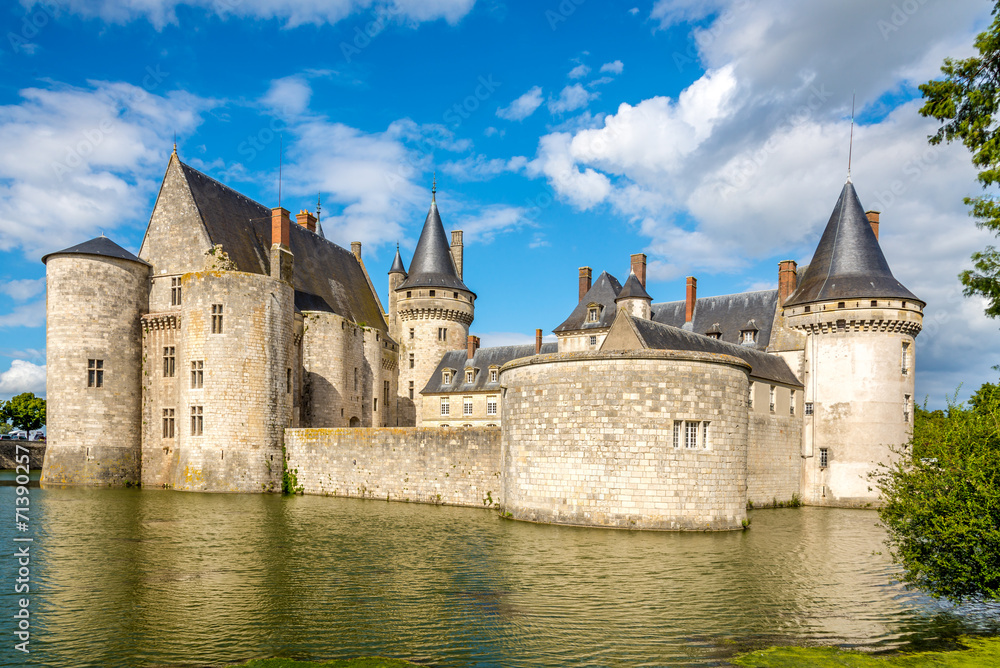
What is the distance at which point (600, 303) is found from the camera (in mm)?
39062

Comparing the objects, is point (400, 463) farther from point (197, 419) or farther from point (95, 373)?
point (95, 373)

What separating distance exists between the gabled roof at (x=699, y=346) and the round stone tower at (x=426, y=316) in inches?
762

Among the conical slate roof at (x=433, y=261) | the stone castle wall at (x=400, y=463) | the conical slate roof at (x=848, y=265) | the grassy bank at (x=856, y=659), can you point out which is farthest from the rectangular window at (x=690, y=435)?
the conical slate roof at (x=433, y=261)

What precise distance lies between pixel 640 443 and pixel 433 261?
94.8ft

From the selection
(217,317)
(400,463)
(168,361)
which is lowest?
(400,463)

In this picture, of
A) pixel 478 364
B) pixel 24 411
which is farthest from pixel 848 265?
pixel 24 411

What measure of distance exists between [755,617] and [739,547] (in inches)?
261

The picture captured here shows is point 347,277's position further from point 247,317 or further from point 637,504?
point 637,504

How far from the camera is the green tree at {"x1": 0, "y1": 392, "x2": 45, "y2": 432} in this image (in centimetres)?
5616

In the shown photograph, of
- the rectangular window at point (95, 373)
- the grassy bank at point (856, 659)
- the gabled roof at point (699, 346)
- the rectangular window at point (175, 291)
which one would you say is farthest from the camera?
the rectangular window at point (175, 291)

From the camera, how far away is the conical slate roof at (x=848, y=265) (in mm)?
30859

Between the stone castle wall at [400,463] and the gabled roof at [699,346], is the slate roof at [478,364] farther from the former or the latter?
the stone castle wall at [400,463]

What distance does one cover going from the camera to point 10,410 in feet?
184

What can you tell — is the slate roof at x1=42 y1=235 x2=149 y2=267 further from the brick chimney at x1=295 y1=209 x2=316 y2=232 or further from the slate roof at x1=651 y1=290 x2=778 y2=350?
the slate roof at x1=651 y1=290 x2=778 y2=350
